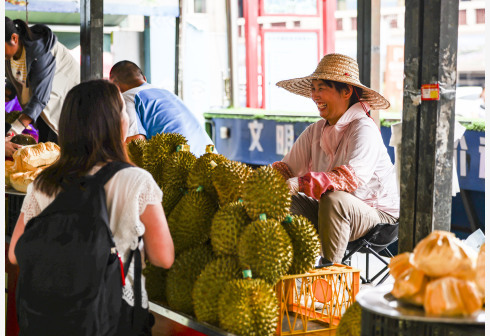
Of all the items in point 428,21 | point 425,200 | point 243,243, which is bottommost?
point 243,243

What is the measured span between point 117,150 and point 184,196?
42 cm

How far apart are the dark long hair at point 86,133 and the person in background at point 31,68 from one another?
261 centimetres

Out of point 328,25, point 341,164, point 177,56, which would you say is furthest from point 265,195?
point 328,25

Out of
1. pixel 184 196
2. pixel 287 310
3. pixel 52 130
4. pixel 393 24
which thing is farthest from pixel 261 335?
pixel 393 24

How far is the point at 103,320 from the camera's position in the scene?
1793mm

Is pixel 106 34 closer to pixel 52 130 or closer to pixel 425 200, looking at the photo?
pixel 52 130

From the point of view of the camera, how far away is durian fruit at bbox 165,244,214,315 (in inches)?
82.6

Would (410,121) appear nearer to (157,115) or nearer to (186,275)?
(186,275)

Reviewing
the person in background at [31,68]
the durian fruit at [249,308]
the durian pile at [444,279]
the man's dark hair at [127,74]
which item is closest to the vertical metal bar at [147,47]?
the person in background at [31,68]

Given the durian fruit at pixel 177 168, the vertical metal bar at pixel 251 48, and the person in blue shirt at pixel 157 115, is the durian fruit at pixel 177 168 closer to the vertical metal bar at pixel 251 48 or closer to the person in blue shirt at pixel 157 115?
the person in blue shirt at pixel 157 115

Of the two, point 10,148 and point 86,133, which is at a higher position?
point 86,133

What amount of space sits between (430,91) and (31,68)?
3.48 meters

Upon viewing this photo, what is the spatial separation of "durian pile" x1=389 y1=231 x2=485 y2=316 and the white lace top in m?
0.74

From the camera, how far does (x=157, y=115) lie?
3957mm
